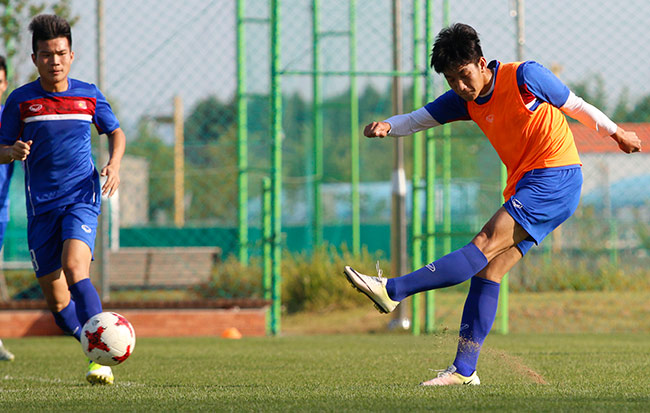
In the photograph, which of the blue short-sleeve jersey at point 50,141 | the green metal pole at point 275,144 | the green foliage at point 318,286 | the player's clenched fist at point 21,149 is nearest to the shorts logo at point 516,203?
the blue short-sleeve jersey at point 50,141

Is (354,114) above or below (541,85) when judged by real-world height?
above

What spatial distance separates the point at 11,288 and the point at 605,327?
25.6ft

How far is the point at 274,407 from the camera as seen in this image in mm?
3828

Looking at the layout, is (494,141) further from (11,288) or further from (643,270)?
(11,288)

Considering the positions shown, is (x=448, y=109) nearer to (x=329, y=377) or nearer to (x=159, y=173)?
(x=329, y=377)

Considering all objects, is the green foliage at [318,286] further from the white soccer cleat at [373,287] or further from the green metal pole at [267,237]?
the white soccer cleat at [373,287]

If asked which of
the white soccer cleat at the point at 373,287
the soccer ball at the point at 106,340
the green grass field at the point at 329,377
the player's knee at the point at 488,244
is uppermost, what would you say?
the player's knee at the point at 488,244

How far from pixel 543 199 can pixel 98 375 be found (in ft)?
8.58

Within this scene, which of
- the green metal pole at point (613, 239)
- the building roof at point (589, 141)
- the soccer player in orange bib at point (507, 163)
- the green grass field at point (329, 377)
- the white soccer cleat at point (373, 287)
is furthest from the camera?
the green metal pole at point (613, 239)

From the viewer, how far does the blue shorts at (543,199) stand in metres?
4.63

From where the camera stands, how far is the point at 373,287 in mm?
4406

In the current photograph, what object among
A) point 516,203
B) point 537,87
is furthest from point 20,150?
point 537,87

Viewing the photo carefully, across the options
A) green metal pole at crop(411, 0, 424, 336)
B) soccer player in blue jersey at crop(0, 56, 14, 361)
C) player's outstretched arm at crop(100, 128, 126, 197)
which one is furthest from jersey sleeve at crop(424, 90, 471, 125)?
green metal pole at crop(411, 0, 424, 336)

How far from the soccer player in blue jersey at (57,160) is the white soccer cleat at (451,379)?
2020 mm
